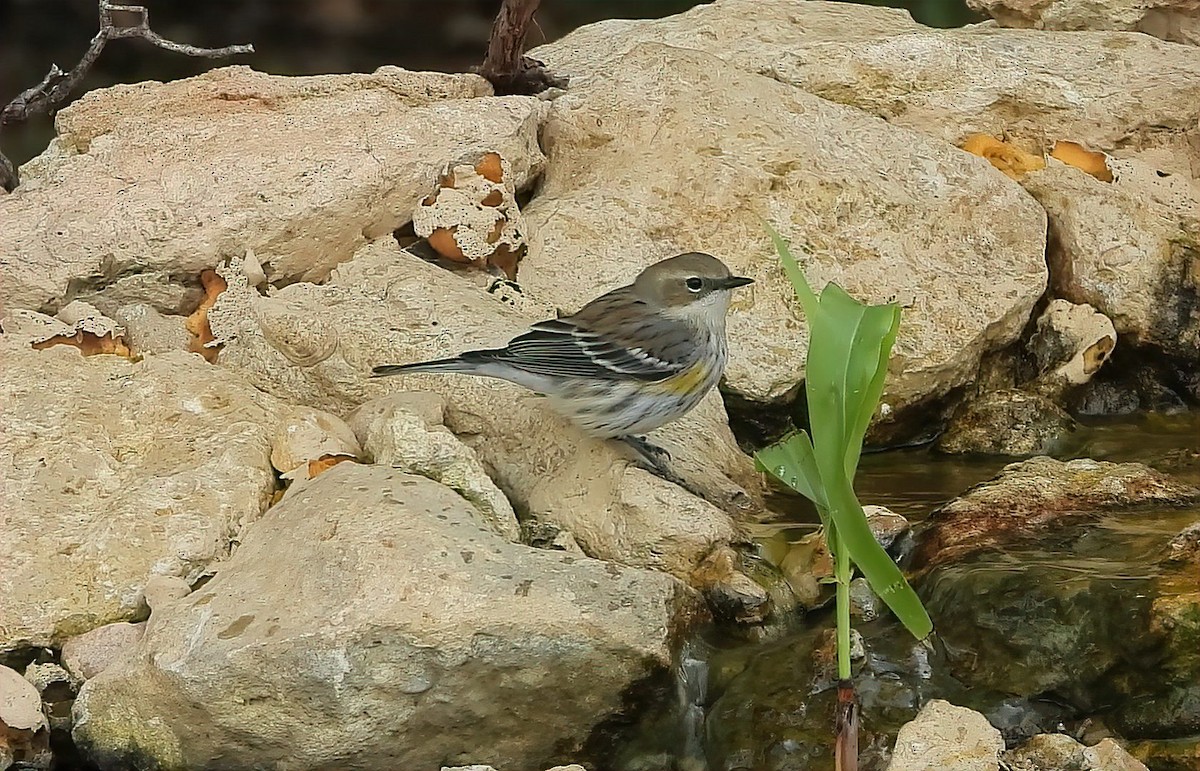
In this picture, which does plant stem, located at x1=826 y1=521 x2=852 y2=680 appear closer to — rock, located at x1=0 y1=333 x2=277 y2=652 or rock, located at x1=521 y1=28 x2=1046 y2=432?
rock, located at x1=0 y1=333 x2=277 y2=652

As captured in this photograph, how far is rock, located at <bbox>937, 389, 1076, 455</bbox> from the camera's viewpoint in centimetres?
497

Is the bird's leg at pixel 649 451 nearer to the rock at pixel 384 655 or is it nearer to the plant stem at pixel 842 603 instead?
the rock at pixel 384 655

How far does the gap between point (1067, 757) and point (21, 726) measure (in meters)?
2.43

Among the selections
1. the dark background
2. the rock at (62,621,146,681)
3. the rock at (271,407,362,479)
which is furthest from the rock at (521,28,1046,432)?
the dark background

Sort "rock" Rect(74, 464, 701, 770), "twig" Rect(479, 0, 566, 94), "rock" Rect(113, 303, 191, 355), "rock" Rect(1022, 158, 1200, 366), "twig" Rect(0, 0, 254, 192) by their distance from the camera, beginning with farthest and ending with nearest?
"twig" Rect(479, 0, 566, 94), "rock" Rect(1022, 158, 1200, 366), "twig" Rect(0, 0, 254, 192), "rock" Rect(113, 303, 191, 355), "rock" Rect(74, 464, 701, 770)

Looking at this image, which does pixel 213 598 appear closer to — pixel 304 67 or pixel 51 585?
pixel 51 585

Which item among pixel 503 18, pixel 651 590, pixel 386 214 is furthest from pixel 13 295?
pixel 651 590

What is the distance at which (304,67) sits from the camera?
31.6ft

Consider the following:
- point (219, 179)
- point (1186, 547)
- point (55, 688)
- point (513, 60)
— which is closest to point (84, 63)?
point (219, 179)

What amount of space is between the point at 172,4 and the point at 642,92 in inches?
221

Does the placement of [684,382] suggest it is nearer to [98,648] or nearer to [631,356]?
[631,356]

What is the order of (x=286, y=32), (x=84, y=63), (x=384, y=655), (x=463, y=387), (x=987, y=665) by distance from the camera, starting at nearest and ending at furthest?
1. (x=384, y=655)
2. (x=987, y=665)
3. (x=463, y=387)
4. (x=84, y=63)
5. (x=286, y=32)

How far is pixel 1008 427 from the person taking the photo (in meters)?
5.02

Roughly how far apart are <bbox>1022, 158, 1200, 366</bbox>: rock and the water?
4.76 feet
